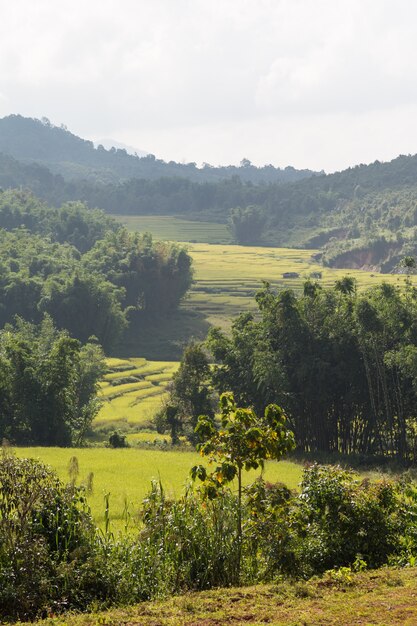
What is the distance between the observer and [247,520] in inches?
458

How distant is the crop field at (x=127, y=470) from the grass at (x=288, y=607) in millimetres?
10610

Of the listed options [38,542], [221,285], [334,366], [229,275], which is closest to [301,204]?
[229,275]

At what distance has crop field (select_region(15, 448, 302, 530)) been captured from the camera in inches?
901

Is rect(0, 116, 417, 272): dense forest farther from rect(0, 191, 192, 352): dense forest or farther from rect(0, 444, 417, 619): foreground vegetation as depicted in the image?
rect(0, 444, 417, 619): foreground vegetation

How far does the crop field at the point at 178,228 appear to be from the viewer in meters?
139

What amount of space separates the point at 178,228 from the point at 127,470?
398ft

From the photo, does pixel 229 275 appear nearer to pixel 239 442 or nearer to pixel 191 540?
pixel 239 442

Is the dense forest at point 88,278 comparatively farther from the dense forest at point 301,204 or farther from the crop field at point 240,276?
the dense forest at point 301,204

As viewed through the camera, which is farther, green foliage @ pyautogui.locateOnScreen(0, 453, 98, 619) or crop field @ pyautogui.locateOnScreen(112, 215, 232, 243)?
crop field @ pyautogui.locateOnScreen(112, 215, 232, 243)

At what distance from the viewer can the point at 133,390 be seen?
5734cm

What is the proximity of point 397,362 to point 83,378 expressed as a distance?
77.9ft

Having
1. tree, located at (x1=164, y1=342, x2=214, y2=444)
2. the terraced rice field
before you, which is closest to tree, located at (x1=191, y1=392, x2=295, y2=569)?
tree, located at (x1=164, y1=342, x2=214, y2=444)

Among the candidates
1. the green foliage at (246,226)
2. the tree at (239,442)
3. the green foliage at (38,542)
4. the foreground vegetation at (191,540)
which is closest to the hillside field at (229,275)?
the green foliage at (246,226)

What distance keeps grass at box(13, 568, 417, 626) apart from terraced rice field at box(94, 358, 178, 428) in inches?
1514
